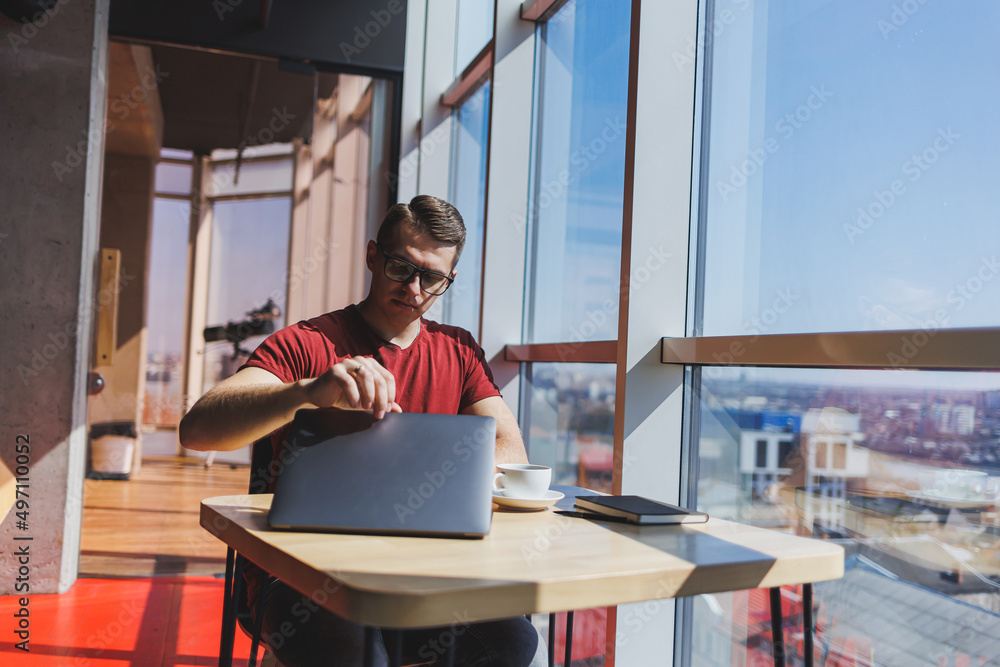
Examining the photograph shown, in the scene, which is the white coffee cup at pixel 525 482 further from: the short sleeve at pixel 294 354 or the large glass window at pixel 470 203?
the large glass window at pixel 470 203

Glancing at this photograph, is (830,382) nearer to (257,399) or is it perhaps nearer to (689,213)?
(689,213)

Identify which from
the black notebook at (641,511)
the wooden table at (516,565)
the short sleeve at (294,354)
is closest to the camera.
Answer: the wooden table at (516,565)

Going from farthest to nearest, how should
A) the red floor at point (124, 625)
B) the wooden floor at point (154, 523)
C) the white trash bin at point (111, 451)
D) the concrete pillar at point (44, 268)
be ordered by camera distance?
the white trash bin at point (111, 451) → the wooden floor at point (154, 523) → the concrete pillar at point (44, 268) → the red floor at point (124, 625)

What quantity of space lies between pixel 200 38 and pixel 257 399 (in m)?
3.14

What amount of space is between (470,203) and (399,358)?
2365 millimetres

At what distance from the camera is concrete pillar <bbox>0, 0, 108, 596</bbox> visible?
3062mm

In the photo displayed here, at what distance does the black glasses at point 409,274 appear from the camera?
1.58 meters
